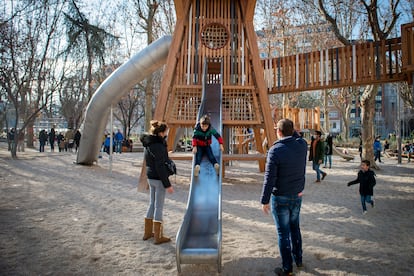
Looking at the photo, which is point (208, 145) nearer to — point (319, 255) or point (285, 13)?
point (319, 255)

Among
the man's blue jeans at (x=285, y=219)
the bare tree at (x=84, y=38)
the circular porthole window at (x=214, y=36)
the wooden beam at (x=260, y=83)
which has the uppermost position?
the bare tree at (x=84, y=38)

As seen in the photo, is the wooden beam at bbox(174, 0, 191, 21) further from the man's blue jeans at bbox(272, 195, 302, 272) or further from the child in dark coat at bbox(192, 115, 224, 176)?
the man's blue jeans at bbox(272, 195, 302, 272)

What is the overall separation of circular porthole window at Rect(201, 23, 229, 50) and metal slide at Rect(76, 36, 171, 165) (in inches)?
79.5

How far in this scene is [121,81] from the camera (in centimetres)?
1159

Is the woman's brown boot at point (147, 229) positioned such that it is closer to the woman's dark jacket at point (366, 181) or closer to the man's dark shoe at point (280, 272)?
the man's dark shoe at point (280, 272)

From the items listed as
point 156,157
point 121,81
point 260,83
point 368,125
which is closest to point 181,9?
point 260,83

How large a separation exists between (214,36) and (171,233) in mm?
6545

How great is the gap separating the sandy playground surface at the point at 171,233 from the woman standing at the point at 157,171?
342mm

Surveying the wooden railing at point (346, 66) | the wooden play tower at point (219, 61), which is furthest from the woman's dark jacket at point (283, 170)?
the wooden play tower at point (219, 61)

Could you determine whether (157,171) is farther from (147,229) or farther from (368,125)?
(368,125)

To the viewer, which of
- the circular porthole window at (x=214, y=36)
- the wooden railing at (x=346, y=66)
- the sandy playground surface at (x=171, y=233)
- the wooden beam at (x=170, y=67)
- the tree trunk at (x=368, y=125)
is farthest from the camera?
the tree trunk at (x=368, y=125)

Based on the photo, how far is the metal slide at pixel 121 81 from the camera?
449 inches

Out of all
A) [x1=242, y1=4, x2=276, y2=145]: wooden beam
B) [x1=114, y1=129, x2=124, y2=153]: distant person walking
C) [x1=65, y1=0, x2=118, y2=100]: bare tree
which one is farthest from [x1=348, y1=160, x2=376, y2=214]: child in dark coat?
[x1=114, y1=129, x2=124, y2=153]: distant person walking

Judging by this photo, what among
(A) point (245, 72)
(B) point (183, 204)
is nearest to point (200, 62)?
(A) point (245, 72)
